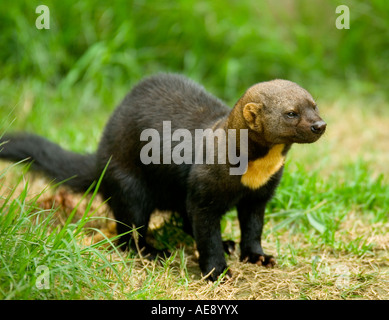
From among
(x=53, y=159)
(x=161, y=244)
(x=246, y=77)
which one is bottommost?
(x=161, y=244)

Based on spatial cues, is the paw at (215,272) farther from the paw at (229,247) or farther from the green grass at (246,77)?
the paw at (229,247)

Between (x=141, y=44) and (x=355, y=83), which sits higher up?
(x=141, y=44)

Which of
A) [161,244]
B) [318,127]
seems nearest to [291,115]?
[318,127]

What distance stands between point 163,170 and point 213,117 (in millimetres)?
485

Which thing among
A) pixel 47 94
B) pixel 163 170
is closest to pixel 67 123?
pixel 47 94

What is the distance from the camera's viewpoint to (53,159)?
450 centimetres

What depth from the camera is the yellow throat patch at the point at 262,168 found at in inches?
142

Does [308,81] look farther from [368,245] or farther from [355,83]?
[368,245]

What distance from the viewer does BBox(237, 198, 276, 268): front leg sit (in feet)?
12.9

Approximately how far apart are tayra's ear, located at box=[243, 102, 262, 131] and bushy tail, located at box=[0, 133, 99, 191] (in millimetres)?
1381

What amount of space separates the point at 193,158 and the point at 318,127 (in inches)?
35.4

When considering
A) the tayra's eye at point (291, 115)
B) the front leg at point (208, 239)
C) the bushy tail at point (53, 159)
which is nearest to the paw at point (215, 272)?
the front leg at point (208, 239)

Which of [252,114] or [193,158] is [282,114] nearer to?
[252,114]
